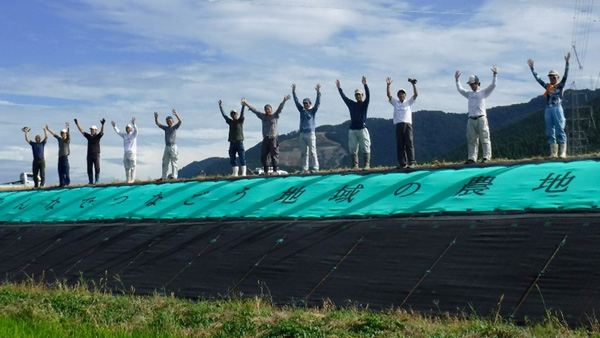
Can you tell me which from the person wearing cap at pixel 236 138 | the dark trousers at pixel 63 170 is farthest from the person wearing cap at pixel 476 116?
the dark trousers at pixel 63 170

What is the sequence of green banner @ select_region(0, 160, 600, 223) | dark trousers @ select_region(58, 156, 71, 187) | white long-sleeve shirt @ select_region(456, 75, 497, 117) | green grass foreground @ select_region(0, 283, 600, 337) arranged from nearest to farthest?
1. green grass foreground @ select_region(0, 283, 600, 337)
2. green banner @ select_region(0, 160, 600, 223)
3. white long-sleeve shirt @ select_region(456, 75, 497, 117)
4. dark trousers @ select_region(58, 156, 71, 187)

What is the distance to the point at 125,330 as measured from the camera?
13.0 metres

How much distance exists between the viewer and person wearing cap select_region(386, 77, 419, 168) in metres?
22.3

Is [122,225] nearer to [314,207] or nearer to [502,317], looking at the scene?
[314,207]

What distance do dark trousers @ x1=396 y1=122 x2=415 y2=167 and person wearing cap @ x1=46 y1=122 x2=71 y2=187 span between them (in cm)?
1452

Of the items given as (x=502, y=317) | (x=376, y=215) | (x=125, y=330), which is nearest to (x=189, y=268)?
(x=376, y=215)

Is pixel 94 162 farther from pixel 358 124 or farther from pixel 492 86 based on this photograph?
pixel 492 86

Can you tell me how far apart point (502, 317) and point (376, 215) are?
623cm

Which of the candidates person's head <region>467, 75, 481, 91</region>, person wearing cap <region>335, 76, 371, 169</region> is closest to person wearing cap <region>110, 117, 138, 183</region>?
person wearing cap <region>335, 76, 371, 169</region>

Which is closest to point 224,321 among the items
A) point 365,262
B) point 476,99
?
point 365,262

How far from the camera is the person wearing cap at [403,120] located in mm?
22266

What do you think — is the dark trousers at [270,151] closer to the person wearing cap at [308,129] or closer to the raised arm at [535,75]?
the person wearing cap at [308,129]

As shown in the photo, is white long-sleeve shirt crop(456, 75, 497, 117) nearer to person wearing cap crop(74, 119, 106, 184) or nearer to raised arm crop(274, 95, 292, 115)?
raised arm crop(274, 95, 292, 115)

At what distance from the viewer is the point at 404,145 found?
73.6 ft
